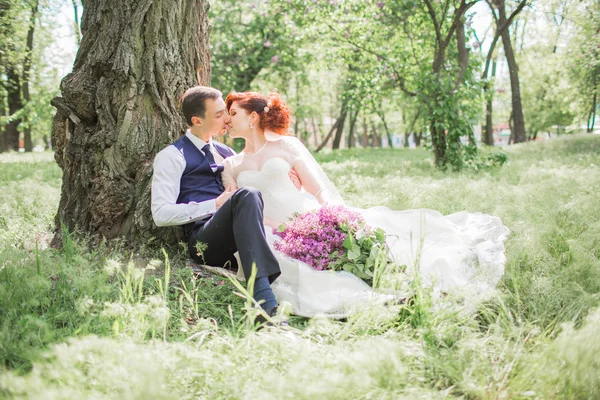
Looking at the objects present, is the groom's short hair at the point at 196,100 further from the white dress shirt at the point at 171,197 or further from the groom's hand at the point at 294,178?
the groom's hand at the point at 294,178

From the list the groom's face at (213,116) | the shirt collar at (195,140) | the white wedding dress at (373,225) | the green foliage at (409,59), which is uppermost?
the green foliage at (409,59)

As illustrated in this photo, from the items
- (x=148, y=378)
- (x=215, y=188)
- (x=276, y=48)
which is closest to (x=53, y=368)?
(x=148, y=378)

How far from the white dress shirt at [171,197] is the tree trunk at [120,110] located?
1.19 feet

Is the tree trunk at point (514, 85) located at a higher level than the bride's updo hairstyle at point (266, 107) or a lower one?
higher

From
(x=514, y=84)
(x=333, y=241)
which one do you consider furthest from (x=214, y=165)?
(x=514, y=84)

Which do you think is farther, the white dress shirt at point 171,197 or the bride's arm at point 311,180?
the bride's arm at point 311,180

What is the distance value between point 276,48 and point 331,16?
19.4 ft

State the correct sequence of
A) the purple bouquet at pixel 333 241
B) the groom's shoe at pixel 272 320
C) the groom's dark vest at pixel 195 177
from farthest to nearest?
the groom's dark vest at pixel 195 177 < the purple bouquet at pixel 333 241 < the groom's shoe at pixel 272 320

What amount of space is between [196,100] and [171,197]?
2.98ft

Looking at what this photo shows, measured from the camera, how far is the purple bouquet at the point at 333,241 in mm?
3561

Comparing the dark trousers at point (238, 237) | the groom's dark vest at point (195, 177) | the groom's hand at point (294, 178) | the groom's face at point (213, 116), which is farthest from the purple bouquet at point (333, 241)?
the groom's face at point (213, 116)

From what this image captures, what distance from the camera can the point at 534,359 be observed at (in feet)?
7.47

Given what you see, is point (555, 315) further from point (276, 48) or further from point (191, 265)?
point (276, 48)

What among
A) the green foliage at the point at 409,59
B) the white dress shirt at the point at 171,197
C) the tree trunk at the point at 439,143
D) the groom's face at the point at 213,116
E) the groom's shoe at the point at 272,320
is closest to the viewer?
the groom's shoe at the point at 272,320
